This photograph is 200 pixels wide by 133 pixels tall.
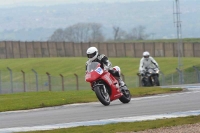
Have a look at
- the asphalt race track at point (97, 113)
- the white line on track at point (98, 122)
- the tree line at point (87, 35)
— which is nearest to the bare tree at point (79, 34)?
the tree line at point (87, 35)

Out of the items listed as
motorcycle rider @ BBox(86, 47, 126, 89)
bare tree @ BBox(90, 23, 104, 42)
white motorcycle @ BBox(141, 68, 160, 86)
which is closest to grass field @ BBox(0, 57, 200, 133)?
motorcycle rider @ BBox(86, 47, 126, 89)

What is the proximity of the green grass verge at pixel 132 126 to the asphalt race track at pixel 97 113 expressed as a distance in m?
0.99

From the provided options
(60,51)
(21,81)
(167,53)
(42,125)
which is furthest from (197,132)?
(60,51)

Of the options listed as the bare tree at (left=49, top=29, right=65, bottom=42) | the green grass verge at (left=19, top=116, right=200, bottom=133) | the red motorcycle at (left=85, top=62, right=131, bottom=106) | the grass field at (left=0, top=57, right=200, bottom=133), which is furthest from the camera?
the bare tree at (left=49, top=29, right=65, bottom=42)

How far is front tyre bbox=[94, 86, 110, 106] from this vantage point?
19.2 metres

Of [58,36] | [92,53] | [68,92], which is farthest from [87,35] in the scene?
[92,53]

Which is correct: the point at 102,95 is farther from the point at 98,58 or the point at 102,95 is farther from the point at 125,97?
the point at 125,97

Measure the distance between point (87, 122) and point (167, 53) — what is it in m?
57.9

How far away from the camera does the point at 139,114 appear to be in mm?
16609

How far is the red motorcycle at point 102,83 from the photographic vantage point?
19.3 meters

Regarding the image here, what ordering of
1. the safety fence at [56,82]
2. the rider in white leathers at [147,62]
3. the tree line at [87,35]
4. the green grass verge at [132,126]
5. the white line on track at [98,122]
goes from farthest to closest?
1. the tree line at [87,35]
2. the safety fence at [56,82]
3. the rider in white leathers at [147,62]
4. the white line on track at [98,122]
5. the green grass verge at [132,126]

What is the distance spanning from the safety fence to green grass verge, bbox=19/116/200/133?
2484cm

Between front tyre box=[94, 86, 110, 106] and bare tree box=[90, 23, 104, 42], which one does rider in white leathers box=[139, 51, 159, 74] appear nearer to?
front tyre box=[94, 86, 110, 106]

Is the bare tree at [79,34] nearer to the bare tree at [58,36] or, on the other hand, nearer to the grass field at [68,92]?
the bare tree at [58,36]
